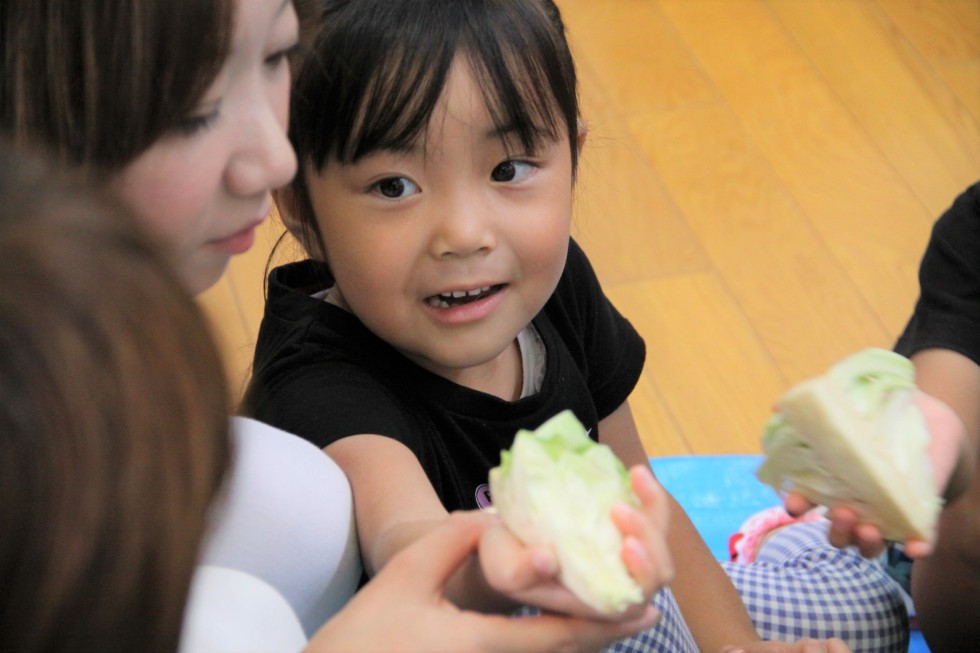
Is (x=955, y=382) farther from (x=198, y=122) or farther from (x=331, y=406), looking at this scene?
(x=198, y=122)

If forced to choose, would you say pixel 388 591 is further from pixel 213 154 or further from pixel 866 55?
pixel 866 55

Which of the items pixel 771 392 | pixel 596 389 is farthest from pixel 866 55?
pixel 596 389

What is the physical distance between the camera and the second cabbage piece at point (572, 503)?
0.60 m

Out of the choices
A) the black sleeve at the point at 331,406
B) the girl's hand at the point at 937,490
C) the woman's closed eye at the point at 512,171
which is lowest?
the girl's hand at the point at 937,490

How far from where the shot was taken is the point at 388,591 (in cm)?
65

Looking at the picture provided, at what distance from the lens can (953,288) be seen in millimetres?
1187

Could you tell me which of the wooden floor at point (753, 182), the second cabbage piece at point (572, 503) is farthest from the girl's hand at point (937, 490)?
the wooden floor at point (753, 182)

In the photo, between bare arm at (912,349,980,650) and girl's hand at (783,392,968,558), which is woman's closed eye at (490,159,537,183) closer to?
girl's hand at (783,392,968,558)

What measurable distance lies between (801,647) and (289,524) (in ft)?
1.50

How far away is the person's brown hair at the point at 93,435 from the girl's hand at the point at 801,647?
61 centimetres

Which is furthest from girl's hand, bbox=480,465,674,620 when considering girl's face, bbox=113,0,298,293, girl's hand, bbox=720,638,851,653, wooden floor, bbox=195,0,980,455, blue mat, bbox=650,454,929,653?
wooden floor, bbox=195,0,980,455

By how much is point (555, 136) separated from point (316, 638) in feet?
1.52

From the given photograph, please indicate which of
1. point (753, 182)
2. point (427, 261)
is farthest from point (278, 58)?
Answer: point (753, 182)

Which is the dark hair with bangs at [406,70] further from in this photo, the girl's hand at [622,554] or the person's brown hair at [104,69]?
the girl's hand at [622,554]
